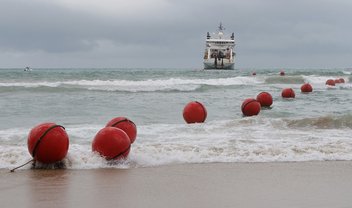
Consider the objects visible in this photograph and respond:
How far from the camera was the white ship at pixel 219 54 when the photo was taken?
7469 centimetres

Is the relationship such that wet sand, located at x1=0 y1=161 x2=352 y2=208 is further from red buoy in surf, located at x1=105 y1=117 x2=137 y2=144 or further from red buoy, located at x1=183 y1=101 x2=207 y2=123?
red buoy, located at x1=183 y1=101 x2=207 y2=123

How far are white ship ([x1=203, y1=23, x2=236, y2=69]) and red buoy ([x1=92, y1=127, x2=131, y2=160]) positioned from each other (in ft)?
224

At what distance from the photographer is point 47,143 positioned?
6.42 m

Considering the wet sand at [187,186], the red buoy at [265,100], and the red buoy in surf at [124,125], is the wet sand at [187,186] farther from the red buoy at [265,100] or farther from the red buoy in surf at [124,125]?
the red buoy at [265,100]

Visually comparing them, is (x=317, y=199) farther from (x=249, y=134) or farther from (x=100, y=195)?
(x=249, y=134)

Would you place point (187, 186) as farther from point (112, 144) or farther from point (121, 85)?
point (121, 85)

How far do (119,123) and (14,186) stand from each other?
2.87 meters

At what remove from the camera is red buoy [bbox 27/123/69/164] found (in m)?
6.43

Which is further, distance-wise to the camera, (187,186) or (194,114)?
(194,114)

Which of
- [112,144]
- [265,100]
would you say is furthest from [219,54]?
[112,144]

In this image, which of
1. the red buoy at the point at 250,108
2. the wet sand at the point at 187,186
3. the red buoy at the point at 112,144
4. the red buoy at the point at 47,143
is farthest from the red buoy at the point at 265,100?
the red buoy at the point at 47,143

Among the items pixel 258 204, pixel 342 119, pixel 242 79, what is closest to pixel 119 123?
pixel 258 204

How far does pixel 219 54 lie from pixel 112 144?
69.1m

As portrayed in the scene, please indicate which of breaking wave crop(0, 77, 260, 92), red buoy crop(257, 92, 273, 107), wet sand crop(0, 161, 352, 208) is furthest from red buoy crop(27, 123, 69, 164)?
breaking wave crop(0, 77, 260, 92)
